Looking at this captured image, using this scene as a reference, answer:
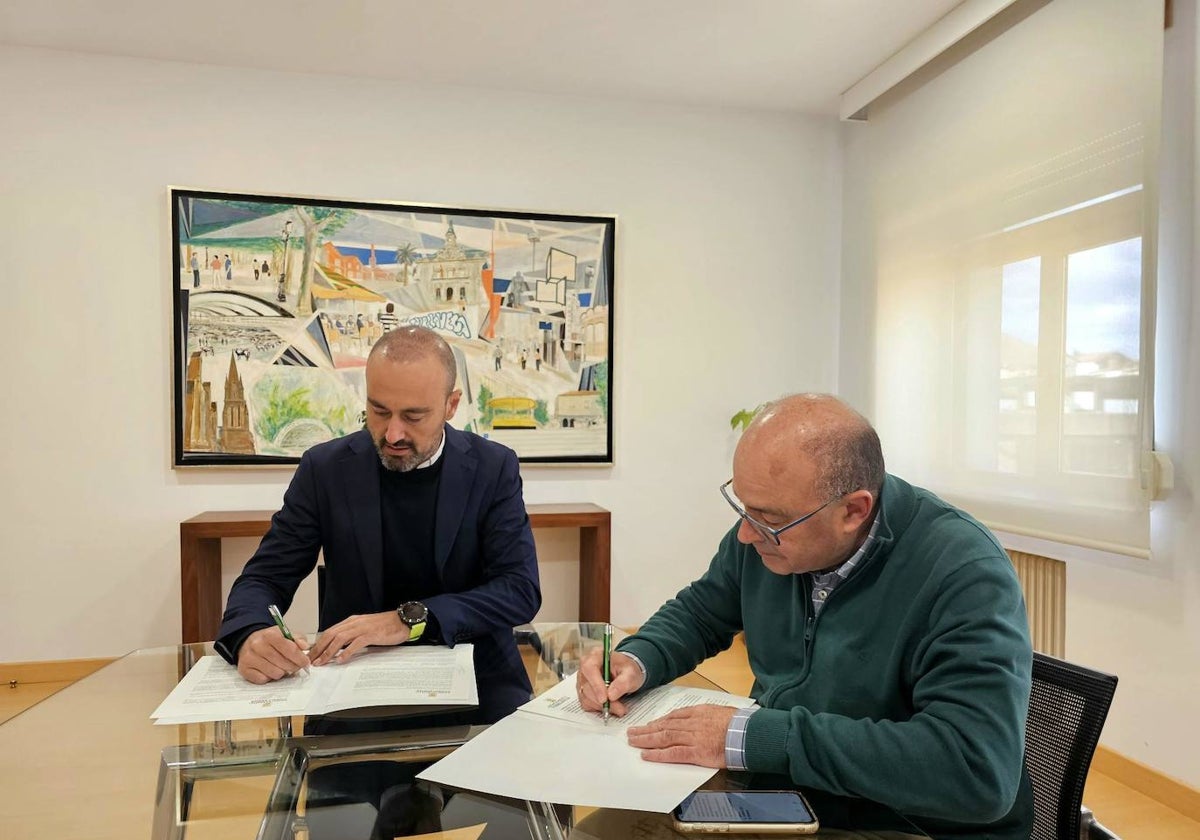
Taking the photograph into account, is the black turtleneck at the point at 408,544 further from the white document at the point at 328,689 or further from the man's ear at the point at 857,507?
the man's ear at the point at 857,507

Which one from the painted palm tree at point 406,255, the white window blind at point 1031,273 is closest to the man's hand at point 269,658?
the white window blind at point 1031,273

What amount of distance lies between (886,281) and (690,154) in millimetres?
1248

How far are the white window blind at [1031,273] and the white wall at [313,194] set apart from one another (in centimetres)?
80

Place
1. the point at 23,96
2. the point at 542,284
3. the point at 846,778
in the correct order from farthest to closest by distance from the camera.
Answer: the point at 542,284 < the point at 23,96 < the point at 846,778

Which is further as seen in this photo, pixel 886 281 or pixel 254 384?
pixel 886 281

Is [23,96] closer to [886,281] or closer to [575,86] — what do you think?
[575,86]

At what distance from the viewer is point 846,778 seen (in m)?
1.12

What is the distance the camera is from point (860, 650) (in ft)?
4.38

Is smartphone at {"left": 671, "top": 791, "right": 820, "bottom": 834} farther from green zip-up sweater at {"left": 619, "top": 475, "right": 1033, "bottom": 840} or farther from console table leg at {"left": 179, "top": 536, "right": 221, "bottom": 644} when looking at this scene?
console table leg at {"left": 179, "top": 536, "right": 221, "bottom": 644}

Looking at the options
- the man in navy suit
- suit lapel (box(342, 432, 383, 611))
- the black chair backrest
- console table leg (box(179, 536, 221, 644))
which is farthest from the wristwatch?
console table leg (box(179, 536, 221, 644))

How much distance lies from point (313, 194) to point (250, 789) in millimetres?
3380

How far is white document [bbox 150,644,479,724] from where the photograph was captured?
1.41m

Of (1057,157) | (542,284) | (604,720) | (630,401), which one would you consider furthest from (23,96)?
(1057,157)

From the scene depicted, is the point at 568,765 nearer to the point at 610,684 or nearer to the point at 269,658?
the point at 610,684
